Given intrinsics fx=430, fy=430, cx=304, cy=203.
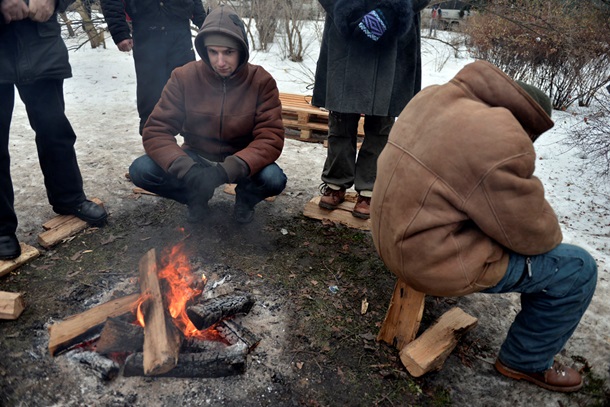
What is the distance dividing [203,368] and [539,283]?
5.77ft

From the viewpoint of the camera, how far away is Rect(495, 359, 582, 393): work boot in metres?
2.38

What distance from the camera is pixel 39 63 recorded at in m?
3.06

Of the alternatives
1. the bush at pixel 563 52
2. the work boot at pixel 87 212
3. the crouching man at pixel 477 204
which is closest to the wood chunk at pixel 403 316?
the crouching man at pixel 477 204

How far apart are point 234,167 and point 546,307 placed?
220 cm

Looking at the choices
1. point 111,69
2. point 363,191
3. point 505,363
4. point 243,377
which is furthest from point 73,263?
point 111,69

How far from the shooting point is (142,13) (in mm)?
4328

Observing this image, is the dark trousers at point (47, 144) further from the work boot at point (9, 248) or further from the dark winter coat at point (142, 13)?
the dark winter coat at point (142, 13)

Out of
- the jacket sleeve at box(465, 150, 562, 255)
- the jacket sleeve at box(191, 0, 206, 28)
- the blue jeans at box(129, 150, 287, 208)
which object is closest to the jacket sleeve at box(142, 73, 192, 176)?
the blue jeans at box(129, 150, 287, 208)

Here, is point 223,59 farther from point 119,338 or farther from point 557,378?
point 557,378

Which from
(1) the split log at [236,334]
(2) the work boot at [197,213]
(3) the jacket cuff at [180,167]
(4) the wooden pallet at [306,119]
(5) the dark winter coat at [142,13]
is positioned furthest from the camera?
(4) the wooden pallet at [306,119]

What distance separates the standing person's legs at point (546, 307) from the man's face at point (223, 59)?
236 centimetres

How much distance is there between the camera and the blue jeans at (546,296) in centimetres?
209

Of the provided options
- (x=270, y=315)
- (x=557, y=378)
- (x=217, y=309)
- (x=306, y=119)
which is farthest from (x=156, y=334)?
(x=306, y=119)

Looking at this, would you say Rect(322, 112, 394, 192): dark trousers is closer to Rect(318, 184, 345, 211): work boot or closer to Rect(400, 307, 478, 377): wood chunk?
Rect(318, 184, 345, 211): work boot
